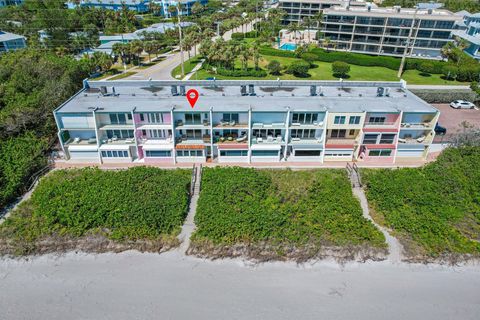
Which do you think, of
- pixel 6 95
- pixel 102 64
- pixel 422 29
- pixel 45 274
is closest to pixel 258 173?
pixel 45 274

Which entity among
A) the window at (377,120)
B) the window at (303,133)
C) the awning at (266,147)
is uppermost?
the window at (377,120)

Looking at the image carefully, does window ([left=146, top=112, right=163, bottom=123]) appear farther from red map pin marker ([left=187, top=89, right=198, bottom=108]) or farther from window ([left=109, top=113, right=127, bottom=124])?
red map pin marker ([left=187, top=89, right=198, bottom=108])

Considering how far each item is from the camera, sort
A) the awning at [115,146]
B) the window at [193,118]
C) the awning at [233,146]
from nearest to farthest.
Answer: the window at [193,118], the awning at [115,146], the awning at [233,146]

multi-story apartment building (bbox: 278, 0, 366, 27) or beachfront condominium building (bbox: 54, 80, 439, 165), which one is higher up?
multi-story apartment building (bbox: 278, 0, 366, 27)

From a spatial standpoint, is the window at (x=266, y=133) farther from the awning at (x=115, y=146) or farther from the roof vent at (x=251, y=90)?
the awning at (x=115, y=146)

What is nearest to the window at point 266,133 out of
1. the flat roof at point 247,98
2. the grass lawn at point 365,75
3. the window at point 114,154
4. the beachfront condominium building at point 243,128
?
the beachfront condominium building at point 243,128

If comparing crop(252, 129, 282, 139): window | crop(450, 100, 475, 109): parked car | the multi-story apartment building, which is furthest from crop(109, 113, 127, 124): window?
the multi-story apartment building

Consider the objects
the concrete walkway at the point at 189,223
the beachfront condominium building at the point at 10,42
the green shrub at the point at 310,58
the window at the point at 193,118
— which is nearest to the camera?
the concrete walkway at the point at 189,223
